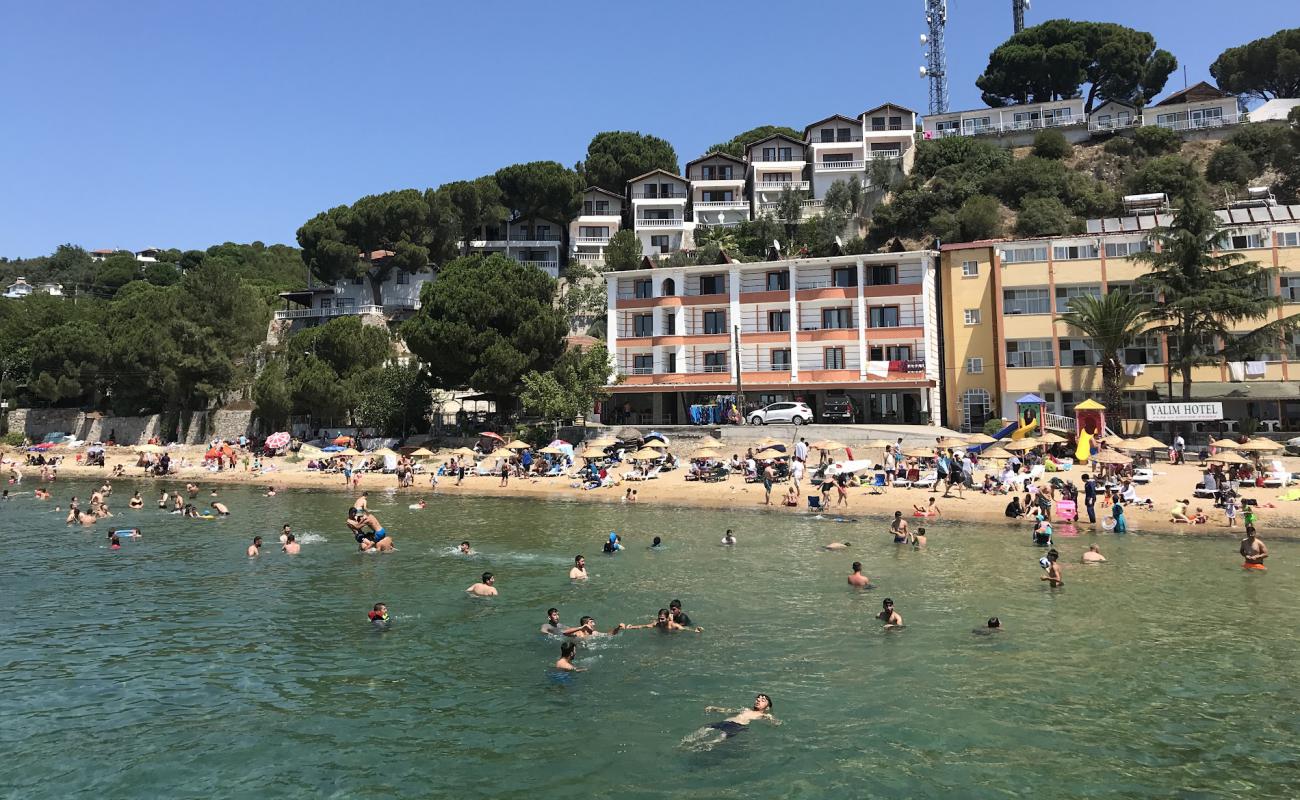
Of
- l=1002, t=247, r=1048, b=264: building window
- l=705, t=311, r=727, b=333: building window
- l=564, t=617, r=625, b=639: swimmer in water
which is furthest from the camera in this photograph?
l=705, t=311, r=727, b=333: building window

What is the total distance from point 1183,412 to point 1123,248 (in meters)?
11.7

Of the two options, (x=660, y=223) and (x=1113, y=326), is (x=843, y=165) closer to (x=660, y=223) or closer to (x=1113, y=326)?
(x=660, y=223)

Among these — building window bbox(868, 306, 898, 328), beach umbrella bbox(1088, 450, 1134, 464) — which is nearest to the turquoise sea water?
beach umbrella bbox(1088, 450, 1134, 464)

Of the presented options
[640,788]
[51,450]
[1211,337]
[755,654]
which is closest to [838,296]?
[1211,337]

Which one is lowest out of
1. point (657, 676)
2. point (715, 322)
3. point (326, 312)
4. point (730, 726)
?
point (730, 726)

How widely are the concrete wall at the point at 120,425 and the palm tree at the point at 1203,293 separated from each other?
6834 cm

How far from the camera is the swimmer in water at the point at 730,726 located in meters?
13.2

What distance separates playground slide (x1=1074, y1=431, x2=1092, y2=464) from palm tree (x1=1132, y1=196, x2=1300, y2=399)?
31.3 ft

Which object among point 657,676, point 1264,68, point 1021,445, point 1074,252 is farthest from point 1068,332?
point 1264,68

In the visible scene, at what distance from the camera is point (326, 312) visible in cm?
9019

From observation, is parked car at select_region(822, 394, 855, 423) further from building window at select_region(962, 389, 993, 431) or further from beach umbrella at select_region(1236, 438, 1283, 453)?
beach umbrella at select_region(1236, 438, 1283, 453)

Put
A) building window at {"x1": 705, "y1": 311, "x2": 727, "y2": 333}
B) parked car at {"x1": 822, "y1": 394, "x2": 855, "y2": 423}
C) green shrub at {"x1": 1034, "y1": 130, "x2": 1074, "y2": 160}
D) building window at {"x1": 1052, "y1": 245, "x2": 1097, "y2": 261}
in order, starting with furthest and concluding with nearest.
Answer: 1. green shrub at {"x1": 1034, "y1": 130, "x2": 1074, "y2": 160}
2. building window at {"x1": 705, "y1": 311, "x2": 727, "y2": 333}
3. parked car at {"x1": 822, "y1": 394, "x2": 855, "y2": 423}
4. building window at {"x1": 1052, "y1": 245, "x2": 1097, "y2": 261}

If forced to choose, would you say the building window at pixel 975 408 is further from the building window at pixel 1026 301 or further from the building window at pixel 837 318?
the building window at pixel 837 318

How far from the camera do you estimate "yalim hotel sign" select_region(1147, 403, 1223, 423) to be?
44781 millimetres
